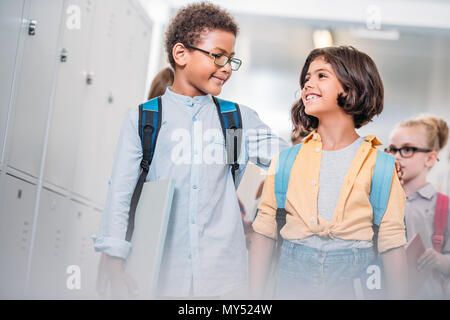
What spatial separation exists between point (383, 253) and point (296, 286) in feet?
0.79

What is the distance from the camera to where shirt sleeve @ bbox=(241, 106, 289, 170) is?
156 centimetres

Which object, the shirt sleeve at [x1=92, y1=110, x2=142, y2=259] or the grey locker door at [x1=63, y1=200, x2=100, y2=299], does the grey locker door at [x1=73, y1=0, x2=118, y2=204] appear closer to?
the grey locker door at [x1=63, y1=200, x2=100, y2=299]

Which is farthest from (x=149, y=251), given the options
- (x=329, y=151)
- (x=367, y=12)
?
(x=367, y=12)

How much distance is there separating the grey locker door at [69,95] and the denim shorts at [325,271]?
826mm

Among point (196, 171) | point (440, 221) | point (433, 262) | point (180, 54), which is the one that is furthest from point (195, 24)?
point (440, 221)

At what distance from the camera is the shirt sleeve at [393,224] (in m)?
1.43

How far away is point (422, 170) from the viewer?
218 centimetres

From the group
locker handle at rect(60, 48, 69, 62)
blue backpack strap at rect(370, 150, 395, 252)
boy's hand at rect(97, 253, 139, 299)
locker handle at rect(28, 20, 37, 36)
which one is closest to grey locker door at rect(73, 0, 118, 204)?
locker handle at rect(60, 48, 69, 62)

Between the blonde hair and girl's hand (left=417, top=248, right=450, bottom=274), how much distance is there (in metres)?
0.62

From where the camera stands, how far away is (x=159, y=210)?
4.52ft

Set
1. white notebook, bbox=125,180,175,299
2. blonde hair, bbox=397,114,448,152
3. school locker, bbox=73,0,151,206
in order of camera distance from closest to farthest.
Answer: white notebook, bbox=125,180,175,299 < school locker, bbox=73,0,151,206 < blonde hair, bbox=397,114,448,152

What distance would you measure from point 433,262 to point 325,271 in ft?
1.45

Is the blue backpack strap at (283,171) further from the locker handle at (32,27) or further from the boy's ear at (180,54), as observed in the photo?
the locker handle at (32,27)
